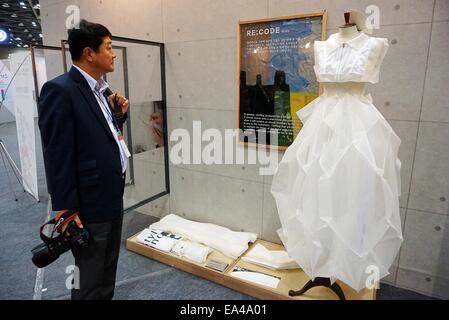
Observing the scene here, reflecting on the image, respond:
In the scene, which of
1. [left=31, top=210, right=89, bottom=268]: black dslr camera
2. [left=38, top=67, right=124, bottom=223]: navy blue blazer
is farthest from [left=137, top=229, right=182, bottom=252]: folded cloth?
[left=31, top=210, right=89, bottom=268]: black dslr camera

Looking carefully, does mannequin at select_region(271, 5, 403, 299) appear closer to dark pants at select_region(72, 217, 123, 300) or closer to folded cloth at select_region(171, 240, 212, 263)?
folded cloth at select_region(171, 240, 212, 263)

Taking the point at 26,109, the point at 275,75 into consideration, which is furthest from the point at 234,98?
the point at 26,109

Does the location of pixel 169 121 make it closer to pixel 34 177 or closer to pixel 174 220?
pixel 174 220

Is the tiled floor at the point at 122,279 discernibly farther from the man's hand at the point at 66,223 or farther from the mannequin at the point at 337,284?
the man's hand at the point at 66,223

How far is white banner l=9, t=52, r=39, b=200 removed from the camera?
128 inches

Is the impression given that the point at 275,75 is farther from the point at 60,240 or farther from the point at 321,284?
the point at 60,240

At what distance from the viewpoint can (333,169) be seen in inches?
63.7

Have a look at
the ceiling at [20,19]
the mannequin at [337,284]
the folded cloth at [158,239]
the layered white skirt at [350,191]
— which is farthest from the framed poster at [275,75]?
the ceiling at [20,19]

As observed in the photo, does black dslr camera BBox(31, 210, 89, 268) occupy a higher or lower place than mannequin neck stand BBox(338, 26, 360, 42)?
lower

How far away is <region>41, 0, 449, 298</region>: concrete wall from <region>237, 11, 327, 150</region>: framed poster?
0.09 metres

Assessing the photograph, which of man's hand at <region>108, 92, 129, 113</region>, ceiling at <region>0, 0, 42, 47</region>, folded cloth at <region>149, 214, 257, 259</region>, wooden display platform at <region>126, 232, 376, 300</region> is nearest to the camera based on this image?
man's hand at <region>108, 92, 129, 113</region>
